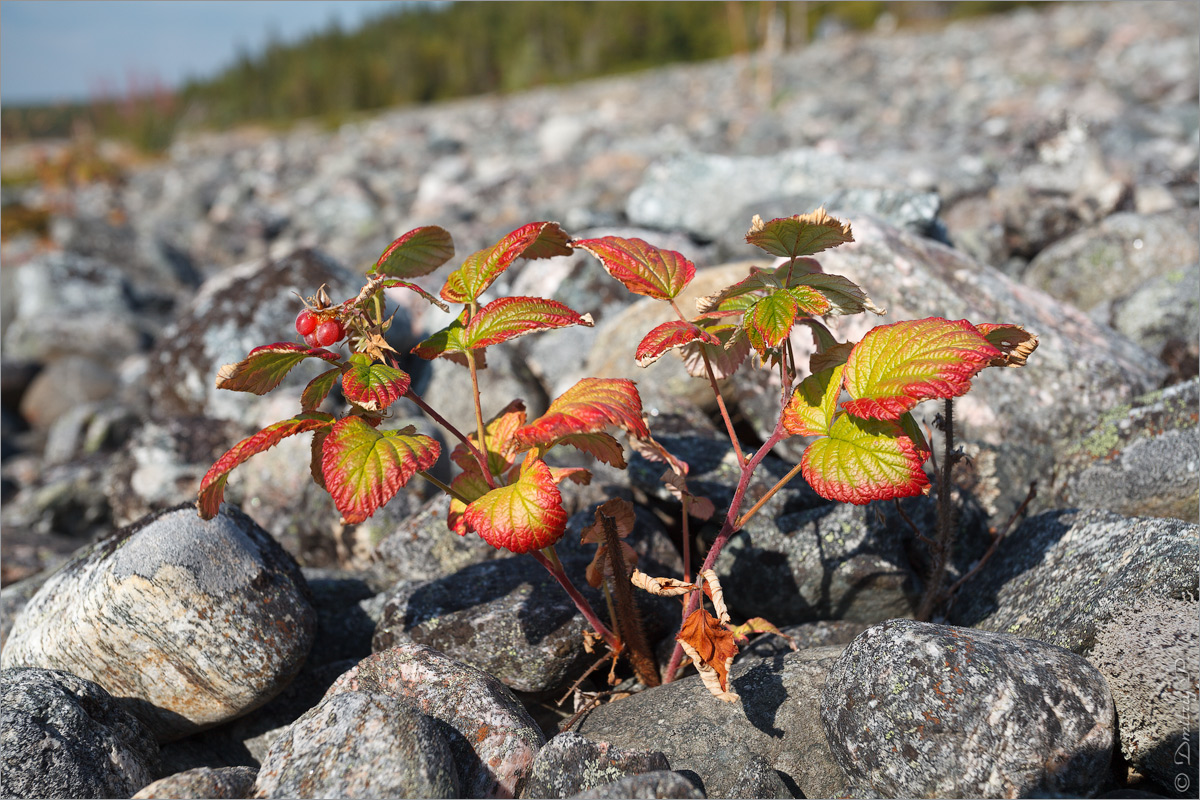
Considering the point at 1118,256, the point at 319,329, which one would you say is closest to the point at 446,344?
the point at 319,329

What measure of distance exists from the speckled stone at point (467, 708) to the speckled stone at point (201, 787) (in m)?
0.33

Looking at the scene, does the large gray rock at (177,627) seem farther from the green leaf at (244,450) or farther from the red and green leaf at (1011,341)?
the red and green leaf at (1011,341)

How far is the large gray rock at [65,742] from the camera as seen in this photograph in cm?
191

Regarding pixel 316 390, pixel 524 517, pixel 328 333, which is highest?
pixel 328 333

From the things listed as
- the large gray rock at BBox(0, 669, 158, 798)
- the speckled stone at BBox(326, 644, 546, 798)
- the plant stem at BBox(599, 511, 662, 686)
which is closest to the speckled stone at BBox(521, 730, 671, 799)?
the speckled stone at BBox(326, 644, 546, 798)

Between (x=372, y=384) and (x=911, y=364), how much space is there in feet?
3.75

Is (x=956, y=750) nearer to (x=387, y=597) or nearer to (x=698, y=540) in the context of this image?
(x=698, y=540)

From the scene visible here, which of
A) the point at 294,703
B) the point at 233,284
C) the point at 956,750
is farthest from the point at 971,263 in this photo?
the point at 233,284

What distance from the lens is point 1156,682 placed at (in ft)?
6.05

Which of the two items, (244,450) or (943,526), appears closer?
(244,450)

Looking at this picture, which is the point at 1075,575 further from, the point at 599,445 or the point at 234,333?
the point at 234,333

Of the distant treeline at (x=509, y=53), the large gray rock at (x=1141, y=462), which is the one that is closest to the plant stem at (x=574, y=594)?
the large gray rock at (x=1141, y=462)

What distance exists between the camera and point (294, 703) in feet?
8.55

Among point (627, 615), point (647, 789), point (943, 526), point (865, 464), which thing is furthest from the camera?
point (943, 526)
